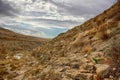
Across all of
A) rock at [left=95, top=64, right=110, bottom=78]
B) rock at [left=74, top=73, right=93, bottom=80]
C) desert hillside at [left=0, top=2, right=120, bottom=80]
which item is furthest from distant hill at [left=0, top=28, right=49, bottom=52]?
rock at [left=95, top=64, right=110, bottom=78]

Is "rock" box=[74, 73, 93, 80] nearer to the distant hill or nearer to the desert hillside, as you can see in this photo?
the desert hillside

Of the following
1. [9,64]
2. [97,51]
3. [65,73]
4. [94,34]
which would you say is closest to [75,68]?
[65,73]

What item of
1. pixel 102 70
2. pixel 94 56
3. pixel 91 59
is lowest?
pixel 102 70

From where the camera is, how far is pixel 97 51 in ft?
59.7

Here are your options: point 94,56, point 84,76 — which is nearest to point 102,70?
point 84,76

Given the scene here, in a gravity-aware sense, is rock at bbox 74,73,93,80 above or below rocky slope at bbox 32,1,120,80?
below

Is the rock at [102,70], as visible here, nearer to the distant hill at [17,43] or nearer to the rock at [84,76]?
the rock at [84,76]

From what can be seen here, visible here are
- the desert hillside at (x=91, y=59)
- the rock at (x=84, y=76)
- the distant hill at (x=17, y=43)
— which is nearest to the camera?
the rock at (x=84, y=76)

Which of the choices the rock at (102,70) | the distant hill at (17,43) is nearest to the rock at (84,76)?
the rock at (102,70)

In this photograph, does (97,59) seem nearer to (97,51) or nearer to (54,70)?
(97,51)

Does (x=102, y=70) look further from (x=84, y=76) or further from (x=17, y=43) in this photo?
(x=17, y=43)

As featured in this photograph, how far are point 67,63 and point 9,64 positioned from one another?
12655 millimetres

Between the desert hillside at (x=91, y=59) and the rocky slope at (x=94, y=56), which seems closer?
the rocky slope at (x=94, y=56)

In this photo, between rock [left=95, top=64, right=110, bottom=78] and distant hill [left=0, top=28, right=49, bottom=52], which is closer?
rock [left=95, top=64, right=110, bottom=78]
